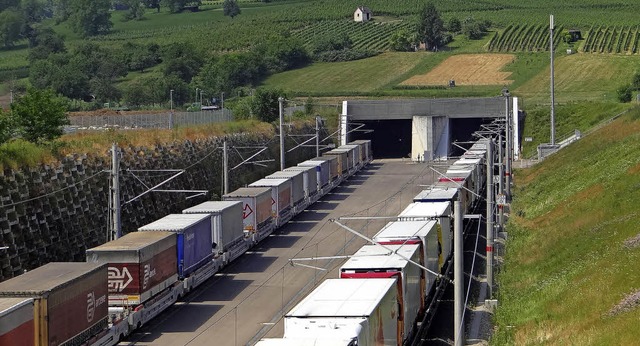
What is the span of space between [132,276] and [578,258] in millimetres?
18014

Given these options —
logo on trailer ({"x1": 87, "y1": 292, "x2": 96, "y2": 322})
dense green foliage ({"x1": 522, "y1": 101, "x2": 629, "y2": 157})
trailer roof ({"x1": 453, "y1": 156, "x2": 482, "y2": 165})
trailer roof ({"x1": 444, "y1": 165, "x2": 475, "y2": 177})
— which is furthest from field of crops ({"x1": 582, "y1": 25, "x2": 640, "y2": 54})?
logo on trailer ({"x1": 87, "y1": 292, "x2": 96, "y2": 322})

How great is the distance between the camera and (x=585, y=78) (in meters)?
141

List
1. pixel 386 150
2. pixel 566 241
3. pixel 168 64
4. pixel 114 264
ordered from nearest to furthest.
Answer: pixel 114 264 < pixel 566 241 < pixel 386 150 < pixel 168 64

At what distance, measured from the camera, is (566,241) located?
49812 mm

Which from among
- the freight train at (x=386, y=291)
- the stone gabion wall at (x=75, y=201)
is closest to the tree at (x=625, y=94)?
the stone gabion wall at (x=75, y=201)

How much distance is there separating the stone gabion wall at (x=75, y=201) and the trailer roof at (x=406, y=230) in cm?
1279

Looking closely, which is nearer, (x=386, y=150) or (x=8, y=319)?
(x=8, y=319)

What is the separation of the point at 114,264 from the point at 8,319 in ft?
36.4

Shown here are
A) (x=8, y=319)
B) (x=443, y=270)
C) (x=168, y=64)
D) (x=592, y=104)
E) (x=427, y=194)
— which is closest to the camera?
(x=8, y=319)

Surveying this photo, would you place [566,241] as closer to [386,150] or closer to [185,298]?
[185,298]

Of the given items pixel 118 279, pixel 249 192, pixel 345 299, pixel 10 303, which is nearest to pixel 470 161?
pixel 249 192

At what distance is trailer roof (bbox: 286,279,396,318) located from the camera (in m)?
27.3

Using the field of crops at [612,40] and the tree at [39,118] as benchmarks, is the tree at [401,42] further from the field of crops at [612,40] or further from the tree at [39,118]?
the tree at [39,118]

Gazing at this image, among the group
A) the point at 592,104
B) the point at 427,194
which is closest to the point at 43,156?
the point at 427,194
